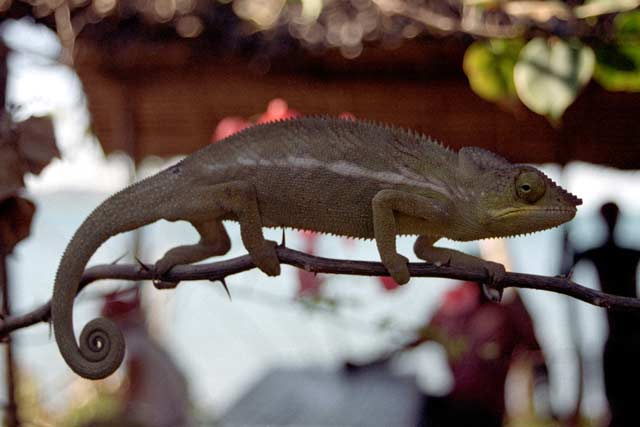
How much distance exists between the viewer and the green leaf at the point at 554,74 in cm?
113

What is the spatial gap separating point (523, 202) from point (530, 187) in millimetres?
20

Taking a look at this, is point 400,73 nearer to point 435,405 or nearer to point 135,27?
point 135,27

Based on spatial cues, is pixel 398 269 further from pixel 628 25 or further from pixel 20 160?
pixel 628 25

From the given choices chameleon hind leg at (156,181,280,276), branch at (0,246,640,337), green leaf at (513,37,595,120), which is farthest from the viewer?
green leaf at (513,37,595,120)

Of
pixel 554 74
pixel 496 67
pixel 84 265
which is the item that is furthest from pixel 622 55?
pixel 84 265

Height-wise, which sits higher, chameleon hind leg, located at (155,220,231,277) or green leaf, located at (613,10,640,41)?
green leaf, located at (613,10,640,41)

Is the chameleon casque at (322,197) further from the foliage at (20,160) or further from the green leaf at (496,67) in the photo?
the green leaf at (496,67)

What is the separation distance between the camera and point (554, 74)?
115 cm

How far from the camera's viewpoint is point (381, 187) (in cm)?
80

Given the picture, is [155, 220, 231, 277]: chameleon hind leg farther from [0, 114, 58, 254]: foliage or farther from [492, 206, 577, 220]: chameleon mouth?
[492, 206, 577, 220]: chameleon mouth

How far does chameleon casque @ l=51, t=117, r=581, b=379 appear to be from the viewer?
2.52ft

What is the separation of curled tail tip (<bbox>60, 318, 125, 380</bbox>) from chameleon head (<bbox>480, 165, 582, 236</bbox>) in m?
0.41

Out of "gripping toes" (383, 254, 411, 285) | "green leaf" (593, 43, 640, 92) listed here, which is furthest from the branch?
"green leaf" (593, 43, 640, 92)

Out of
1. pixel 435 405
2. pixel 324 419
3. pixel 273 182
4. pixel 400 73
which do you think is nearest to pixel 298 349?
pixel 324 419
